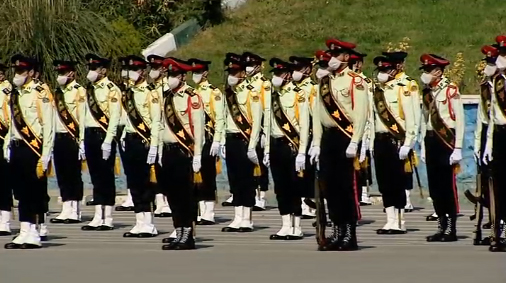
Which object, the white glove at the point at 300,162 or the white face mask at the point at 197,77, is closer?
the white glove at the point at 300,162

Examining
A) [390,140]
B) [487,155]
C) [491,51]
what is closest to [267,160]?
[390,140]

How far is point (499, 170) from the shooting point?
47.7 ft

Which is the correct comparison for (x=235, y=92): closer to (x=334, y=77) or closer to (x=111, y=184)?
(x=111, y=184)

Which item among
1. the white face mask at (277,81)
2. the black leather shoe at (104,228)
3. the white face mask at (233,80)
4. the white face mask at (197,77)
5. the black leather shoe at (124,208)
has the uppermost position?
the white face mask at (197,77)

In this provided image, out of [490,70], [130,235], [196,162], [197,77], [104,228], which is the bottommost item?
[130,235]

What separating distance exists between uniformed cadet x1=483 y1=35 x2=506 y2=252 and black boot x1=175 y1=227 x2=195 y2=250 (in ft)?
9.96

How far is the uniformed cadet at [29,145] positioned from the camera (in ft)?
51.2

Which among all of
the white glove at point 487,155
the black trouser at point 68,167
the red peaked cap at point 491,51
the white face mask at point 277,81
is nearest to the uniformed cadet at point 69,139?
the black trouser at point 68,167

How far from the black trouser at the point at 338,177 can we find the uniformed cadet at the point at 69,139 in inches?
186

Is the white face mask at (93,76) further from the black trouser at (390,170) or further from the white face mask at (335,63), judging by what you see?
the white face mask at (335,63)

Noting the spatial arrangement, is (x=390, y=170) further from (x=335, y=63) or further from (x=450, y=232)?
(x=335, y=63)

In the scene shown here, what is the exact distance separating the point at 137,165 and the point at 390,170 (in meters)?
2.95

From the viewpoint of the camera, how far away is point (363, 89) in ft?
48.1

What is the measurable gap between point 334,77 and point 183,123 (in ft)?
5.50
